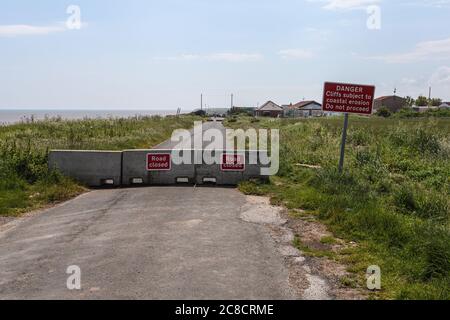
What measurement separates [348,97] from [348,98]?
0.08ft

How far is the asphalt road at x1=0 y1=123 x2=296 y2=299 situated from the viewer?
17.2 feet

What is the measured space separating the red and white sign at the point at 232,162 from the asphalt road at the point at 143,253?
2.23 m

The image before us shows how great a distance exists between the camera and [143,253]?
6535 millimetres

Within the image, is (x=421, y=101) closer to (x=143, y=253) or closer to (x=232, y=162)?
(x=232, y=162)

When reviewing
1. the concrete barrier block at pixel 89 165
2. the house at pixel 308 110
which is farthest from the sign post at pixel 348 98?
the house at pixel 308 110

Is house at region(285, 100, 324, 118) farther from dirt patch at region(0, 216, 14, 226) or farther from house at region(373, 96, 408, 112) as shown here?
dirt patch at region(0, 216, 14, 226)

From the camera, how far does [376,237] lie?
729cm

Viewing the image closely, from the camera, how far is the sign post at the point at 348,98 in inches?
431

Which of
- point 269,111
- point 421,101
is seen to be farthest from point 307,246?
point 421,101
